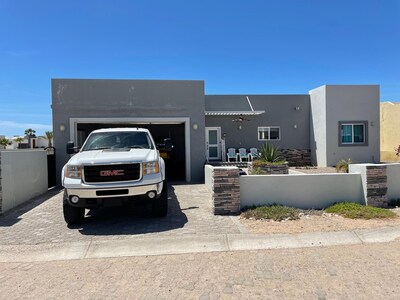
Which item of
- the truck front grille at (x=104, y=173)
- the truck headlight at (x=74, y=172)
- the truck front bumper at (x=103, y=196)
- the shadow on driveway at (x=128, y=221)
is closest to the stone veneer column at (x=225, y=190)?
the shadow on driveway at (x=128, y=221)

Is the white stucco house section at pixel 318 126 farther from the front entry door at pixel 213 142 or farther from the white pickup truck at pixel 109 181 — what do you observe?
the white pickup truck at pixel 109 181

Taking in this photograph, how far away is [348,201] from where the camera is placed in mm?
8234

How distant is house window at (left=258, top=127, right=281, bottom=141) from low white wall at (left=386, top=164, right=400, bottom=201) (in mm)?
11469

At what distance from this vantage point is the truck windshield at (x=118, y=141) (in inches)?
305

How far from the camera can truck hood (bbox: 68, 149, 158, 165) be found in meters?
6.48

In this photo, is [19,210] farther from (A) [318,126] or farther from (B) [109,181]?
(A) [318,126]

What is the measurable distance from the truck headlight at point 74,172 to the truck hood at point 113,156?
107mm

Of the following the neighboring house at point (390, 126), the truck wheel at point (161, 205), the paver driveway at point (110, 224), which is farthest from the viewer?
the neighboring house at point (390, 126)

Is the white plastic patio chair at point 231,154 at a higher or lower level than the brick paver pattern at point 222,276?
higher

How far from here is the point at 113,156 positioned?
6.68m

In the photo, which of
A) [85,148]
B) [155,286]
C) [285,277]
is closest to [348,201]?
[285,277]

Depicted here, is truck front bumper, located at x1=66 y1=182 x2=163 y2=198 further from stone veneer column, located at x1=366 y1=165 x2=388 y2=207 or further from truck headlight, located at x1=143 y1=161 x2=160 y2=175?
stone veneer column, located at x1=366 y1=165 x2=388 y2=207

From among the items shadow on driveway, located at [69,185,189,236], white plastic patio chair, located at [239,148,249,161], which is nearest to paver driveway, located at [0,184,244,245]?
shadow on driveway, located at [69,185,189,236]

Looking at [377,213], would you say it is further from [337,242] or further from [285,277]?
[285,277]
